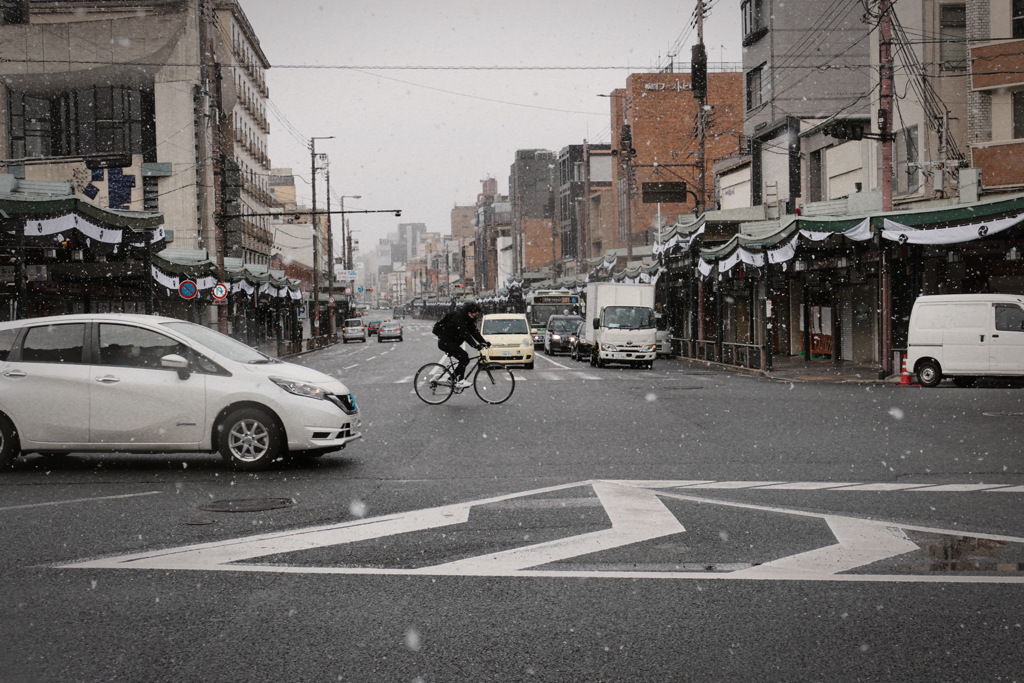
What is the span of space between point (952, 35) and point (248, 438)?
30.4 meters

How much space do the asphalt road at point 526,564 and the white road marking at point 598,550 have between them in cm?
3

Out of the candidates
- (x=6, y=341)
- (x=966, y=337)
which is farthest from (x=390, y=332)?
(x=6, y=341)

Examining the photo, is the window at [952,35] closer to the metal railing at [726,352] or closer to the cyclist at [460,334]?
the metal railing at [726,352]

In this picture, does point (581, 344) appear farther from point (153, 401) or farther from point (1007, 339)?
point (153, 401)

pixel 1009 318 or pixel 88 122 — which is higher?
pixel 88 122

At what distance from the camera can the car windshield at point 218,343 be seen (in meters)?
11.0

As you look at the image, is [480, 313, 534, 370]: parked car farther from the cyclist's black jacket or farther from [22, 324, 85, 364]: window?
[22, 324, 85, 364]: window

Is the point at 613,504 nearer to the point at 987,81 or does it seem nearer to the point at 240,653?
the point at 240,653

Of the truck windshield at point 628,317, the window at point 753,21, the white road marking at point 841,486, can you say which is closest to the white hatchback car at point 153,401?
the white road marking at point 841,486

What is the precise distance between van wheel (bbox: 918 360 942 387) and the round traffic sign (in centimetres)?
2133

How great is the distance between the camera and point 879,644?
187 inches

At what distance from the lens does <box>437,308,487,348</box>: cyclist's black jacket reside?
59.4 ft

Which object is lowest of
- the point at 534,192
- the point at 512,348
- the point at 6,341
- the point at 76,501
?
the point at 76,501

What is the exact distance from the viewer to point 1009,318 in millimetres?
21859
